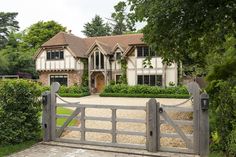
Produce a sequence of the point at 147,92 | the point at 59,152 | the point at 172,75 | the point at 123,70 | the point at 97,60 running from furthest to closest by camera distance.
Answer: the point at 97,60 < the point at 123,70 < the point at 172,75 < the point at 147,92 < the point at 59,152

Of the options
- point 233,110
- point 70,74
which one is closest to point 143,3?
point 233,110

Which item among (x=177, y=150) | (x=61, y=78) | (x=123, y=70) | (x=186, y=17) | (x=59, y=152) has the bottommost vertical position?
(x=59, y=152)

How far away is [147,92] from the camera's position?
26.0m

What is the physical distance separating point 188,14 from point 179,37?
91 cm

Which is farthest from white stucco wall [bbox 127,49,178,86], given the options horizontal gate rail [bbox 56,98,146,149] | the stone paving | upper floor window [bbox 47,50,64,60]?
the stone paving

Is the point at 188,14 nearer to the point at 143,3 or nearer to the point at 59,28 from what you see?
the point at 143,3

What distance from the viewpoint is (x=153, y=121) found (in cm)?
720

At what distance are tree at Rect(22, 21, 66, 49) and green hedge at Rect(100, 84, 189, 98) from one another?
25.4 m

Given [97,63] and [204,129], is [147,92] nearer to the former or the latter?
[97,63]

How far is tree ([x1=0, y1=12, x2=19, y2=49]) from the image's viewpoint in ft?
174

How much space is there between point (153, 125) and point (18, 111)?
3971 millimetres

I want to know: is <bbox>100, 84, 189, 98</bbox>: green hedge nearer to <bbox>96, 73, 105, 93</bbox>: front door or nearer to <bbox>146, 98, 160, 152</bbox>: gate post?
<bbox>96, 73, 105, 93</bbox>: front door

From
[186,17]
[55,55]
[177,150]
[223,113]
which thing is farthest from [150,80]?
[223,113]

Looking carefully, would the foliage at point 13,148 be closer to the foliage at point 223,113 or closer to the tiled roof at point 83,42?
the foliage at point 223,113
